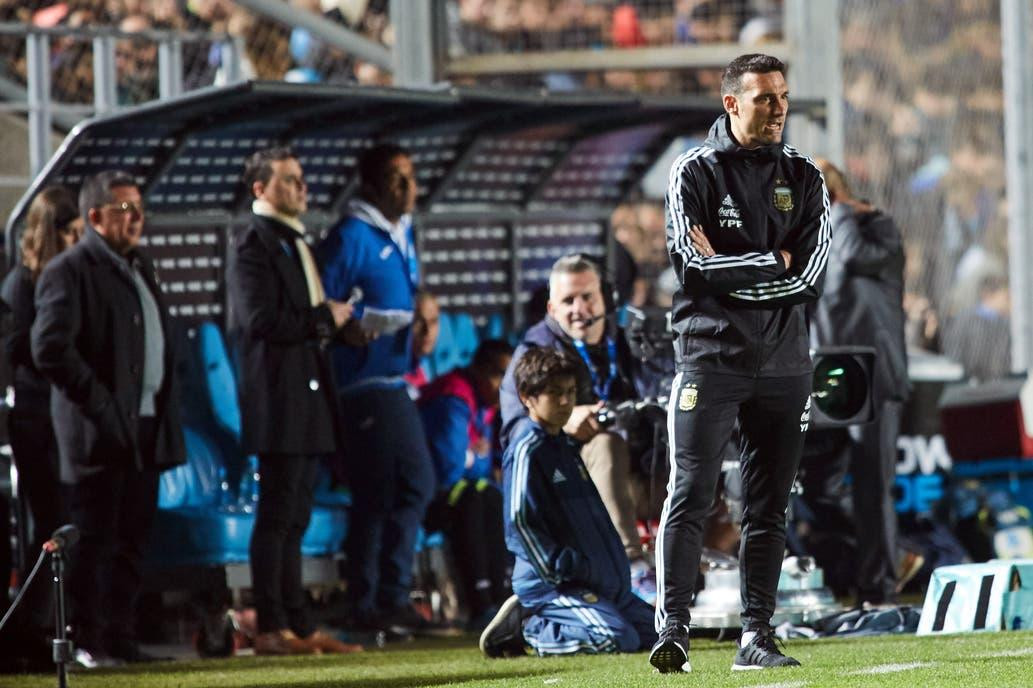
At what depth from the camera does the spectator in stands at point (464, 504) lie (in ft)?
36.8

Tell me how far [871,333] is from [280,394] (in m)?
2.88

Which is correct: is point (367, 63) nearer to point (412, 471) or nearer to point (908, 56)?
point (908, 56)

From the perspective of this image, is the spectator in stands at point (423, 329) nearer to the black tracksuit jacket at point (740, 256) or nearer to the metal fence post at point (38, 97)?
the metal fence post at point (38, 97)

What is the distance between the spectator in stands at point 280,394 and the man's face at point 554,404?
3.89ft

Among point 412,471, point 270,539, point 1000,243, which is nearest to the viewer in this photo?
point 270,539

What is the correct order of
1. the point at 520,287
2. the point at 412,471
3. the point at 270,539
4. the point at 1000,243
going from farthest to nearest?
the point at 1000,243, the point at 520,287, the point at 412,471, the point at 270,539

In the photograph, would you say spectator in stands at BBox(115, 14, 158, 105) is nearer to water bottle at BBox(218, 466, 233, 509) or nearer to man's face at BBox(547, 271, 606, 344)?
water bottle at BBox(218, 466, 233, 509)

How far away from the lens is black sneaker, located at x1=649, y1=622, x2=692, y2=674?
280 inches

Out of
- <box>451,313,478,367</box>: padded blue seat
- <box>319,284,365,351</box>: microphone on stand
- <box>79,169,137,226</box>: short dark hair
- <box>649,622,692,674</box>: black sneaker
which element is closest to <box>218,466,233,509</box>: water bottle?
<box>319,284,365,351</box>: microphone on stand

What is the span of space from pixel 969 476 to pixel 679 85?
3453 millimetres

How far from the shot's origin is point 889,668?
7.17 meters

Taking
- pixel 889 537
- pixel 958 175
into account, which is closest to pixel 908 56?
pixel 958 175

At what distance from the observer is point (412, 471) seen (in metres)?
10.4

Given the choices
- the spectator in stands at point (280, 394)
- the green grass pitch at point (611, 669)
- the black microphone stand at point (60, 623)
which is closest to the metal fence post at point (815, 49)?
the spectator in stands at point (280, 394)
